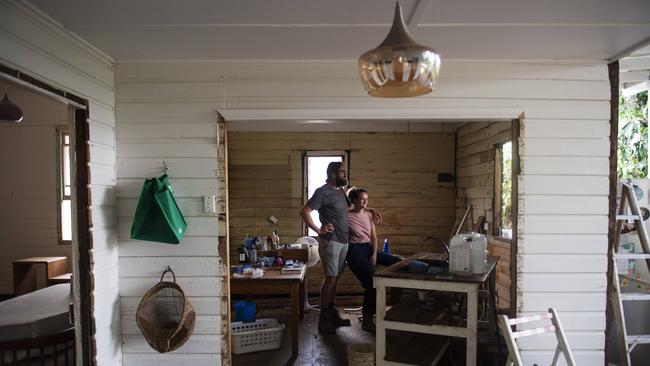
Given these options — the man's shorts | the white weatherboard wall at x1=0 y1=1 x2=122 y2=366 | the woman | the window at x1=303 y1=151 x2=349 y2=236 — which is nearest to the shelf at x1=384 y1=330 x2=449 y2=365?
the woman

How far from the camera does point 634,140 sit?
573 cm

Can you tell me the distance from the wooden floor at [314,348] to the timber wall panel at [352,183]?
1522mm

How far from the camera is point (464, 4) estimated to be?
2.20 meters

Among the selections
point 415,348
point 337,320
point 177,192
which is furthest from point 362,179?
point 177,192

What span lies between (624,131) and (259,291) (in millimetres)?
5726

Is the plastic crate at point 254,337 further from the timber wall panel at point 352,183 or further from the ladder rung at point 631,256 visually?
the ladder rung at point 631,256

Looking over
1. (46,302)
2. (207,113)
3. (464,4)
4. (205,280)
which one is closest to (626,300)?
(464,4)

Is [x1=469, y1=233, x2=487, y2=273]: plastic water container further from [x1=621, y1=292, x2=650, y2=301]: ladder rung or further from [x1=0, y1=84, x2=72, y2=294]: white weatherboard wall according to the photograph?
[x1=0, y1=84, x2=72, y2=294]: white weatherboard wall

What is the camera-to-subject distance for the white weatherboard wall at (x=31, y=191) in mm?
5773

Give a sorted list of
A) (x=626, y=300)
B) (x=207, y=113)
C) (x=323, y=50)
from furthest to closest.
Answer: (x=626, y=300)
(x=207, y=113)
(x=323, y=50)

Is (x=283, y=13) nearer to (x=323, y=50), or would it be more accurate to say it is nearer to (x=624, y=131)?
(x=323, y=50)

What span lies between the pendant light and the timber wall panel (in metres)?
4.32

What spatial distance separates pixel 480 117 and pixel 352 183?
2.97m

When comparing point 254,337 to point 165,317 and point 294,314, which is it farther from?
point 165,317
